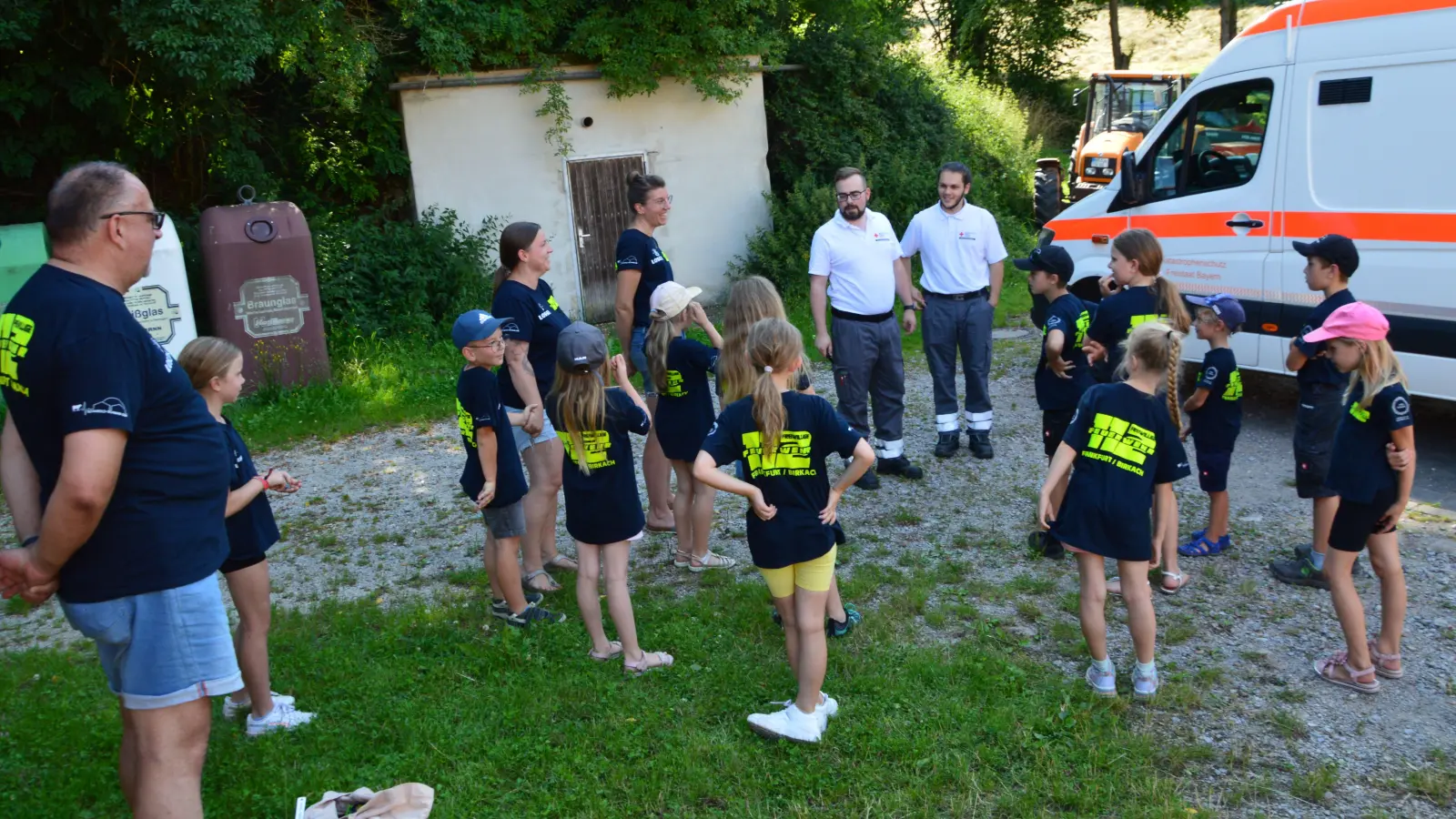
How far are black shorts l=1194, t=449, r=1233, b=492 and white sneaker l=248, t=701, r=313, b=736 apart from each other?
4.44 meters

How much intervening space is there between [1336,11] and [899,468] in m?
4.09

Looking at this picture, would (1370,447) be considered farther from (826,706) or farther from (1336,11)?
(1336,11)

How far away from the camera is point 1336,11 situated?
6.96 metres

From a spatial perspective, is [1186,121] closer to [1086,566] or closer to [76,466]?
[1086,566]

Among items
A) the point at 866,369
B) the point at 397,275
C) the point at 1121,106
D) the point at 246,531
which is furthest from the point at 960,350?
the point at 1121,106

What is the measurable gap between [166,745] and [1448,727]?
4.41 meters

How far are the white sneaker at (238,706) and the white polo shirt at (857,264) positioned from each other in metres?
3.96

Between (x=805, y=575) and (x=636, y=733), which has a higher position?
(x=805, y=575)

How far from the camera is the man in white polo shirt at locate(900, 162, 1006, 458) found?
286 inches

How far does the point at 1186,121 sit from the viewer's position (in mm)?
7961

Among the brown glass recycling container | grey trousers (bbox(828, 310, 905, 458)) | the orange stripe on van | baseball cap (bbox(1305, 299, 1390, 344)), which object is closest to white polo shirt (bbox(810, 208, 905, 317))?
grey trousers (bbox(828, 310, 905, 458))

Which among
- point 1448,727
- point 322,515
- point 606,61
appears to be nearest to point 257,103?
point 606,61

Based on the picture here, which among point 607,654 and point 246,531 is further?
point 607,654

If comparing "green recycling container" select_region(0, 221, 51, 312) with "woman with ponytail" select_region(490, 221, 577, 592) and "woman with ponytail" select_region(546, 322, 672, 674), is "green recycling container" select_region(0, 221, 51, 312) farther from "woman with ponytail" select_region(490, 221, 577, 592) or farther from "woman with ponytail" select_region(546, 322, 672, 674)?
"woman with ponytail" select_region(546, 322, 672, 674)
